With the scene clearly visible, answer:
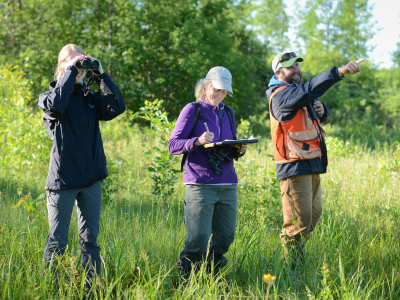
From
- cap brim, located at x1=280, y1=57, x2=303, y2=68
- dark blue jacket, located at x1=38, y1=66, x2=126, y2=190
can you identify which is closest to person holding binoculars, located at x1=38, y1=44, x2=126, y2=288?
dark blue jacket, located at x1=38, y1=66, x2=126, y2=190

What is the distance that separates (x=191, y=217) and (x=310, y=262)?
3.31 feet

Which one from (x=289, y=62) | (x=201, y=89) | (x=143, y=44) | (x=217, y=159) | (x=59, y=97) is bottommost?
(x=217, y=159)

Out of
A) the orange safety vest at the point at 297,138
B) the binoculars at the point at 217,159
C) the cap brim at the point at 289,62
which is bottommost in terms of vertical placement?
the binoculars at the point at 217,159

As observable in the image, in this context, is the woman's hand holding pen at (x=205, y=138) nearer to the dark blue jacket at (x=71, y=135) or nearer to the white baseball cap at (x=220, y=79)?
the white baseball cap at (x=220, y=79)

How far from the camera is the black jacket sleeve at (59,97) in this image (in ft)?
7.49

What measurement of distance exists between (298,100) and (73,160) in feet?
5.58

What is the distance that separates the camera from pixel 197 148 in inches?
108

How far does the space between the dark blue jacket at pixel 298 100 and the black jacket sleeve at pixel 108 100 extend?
4.16 ft

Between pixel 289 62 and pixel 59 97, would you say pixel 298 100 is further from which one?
pixel 59 97

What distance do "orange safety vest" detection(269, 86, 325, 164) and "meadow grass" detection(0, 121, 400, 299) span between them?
76 cm

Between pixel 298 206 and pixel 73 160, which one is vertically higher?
pixel 73 160

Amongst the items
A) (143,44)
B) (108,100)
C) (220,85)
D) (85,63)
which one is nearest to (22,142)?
(108,100)

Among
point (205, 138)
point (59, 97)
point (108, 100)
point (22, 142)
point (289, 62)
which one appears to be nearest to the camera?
point (59, 97)

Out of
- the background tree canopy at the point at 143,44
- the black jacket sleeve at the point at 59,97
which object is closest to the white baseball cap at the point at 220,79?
the black jacket sleeve at the point at 59,97
